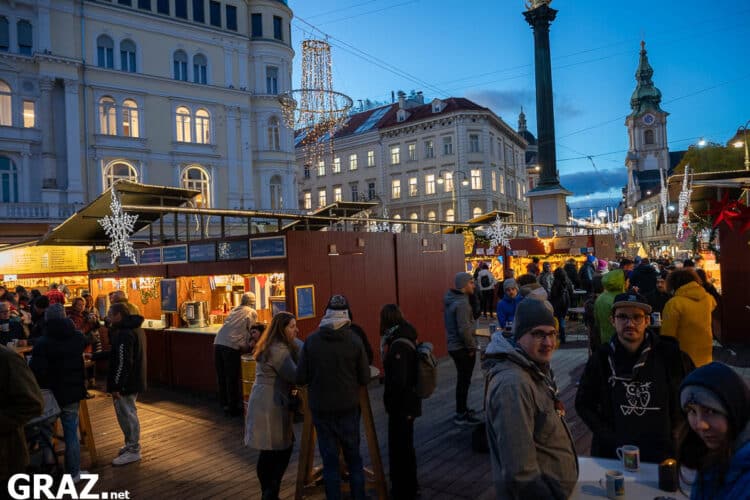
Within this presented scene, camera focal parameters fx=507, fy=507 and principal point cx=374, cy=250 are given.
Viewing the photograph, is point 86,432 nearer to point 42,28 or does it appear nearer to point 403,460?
point 403,460

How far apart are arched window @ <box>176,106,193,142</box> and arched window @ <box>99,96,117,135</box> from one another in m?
3.52

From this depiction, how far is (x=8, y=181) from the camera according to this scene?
25797mm

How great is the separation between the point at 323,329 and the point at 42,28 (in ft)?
96.3

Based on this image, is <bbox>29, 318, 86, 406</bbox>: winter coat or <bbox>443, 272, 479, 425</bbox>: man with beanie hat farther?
<bbox>443, 272, 479, 425</bbox>: man with beanie hat

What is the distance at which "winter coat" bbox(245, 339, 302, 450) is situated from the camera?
4516mm

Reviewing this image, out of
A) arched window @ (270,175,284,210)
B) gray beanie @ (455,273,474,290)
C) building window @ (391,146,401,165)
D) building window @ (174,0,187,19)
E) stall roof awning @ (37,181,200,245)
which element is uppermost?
building window @ (174,0,187,19)

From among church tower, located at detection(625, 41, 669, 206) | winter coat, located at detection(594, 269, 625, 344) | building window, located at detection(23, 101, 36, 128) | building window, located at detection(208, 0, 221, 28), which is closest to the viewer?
winter coat, located at detection(594, 269, 625, 344)

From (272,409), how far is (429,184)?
45.4 m

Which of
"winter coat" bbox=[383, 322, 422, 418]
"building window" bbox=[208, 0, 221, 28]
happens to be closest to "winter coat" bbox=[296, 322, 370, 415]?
"winter coat" bbox=[383, 322, 422, 418]

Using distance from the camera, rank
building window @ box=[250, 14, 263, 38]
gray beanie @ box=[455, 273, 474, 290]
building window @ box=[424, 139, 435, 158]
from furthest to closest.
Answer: building window @ box=[424, 139, 435, 158]
building window @ box=[250, 14, 263, 38]
gray beanie @ box=[455, 273, 474, 290]

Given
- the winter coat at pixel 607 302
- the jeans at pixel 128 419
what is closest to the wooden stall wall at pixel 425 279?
the winter coat at pixel 607 302

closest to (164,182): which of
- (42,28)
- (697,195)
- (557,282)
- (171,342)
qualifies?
(42,28)

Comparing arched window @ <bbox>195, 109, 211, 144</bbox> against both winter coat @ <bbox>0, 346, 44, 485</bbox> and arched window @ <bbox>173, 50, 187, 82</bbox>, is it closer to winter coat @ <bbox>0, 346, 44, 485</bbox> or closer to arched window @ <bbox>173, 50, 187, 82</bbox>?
arched window @ <bbox>173, 50, 187, 82</bbox>

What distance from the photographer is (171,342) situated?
1021 centimetres
